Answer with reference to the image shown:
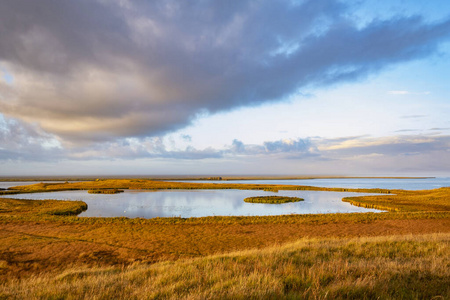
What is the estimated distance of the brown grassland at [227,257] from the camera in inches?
214

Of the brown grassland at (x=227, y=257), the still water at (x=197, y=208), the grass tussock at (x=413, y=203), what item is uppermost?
the brown grassland at (x=227, y=257)

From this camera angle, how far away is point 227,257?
1004 cm

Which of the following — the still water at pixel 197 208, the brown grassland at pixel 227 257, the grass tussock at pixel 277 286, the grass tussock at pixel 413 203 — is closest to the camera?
the grass tussock at pixel 277 286

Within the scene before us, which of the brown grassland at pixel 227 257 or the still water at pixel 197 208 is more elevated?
the brown grassland at pixel 227 257

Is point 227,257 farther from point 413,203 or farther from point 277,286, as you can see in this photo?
point 413,203

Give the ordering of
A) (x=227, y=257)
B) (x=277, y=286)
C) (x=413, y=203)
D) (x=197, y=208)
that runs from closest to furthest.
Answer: (x=277, y=286)
(x=227, y=257)
(x=197, y=208)
(x=413, y=203)

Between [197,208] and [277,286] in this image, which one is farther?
[197,208]

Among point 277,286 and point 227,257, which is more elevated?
point 277,286

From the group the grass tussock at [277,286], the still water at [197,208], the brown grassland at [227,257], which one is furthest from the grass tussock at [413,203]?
the grass tussock at [277,286]

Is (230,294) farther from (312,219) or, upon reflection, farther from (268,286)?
(312,219)

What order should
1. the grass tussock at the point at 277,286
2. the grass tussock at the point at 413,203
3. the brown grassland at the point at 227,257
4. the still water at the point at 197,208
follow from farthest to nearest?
1. the grass tussock at the point at 413,203
2. the still water at the point at 197,208
3. the brown grassland at the point at 227,257
4. the grass tussock at the point at 277,286

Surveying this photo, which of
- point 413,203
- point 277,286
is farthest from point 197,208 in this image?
point 413,203

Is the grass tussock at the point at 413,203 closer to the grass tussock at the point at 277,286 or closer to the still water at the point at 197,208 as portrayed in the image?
the still water at the point at 197,208

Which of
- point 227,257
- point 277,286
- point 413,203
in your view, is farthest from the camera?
point 413,203
